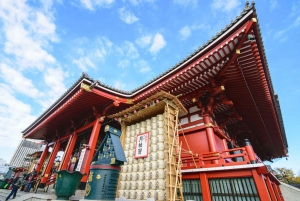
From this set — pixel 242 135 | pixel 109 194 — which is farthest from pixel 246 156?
pixel 242 135

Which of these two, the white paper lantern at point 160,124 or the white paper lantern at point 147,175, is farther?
the white paper lantern at point 160,124

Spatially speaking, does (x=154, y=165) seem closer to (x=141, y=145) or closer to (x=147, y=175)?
(x=147, y=175)

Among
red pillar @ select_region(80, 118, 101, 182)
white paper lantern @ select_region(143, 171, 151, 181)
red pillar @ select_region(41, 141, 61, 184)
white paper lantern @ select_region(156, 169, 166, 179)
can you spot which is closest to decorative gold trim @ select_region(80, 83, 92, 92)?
red pillar @ select_region(80, 118, 101, 182)

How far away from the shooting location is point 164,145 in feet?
19.9

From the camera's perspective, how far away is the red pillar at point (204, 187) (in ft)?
19.8

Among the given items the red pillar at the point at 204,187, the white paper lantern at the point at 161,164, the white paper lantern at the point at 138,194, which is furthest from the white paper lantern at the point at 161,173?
the red pillar at the point at 204,187

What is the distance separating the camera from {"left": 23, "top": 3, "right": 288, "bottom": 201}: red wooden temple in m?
5.72

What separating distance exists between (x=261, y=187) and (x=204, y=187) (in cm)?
200

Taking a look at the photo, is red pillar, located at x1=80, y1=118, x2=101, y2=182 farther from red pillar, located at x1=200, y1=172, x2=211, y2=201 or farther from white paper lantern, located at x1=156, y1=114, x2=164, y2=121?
red pillar, located at x1=200, y1=172, x2=211, y2=201

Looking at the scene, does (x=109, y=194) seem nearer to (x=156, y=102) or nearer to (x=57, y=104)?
(x=156, y=102)

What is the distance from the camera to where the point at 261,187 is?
5113 mm

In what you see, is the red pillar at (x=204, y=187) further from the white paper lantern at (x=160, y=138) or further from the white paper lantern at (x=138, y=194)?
the white paper lantern at (x=138, y=194)

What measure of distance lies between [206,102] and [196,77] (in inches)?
73.1

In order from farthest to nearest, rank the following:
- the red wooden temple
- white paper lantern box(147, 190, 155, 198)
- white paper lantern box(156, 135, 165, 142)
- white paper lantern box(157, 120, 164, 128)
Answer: white paper lantern box(157, 120, 164, 128)
white paper lantern box(156, 135, 165, 142)
the red wooden temple
white paper lantern box(147, 190, 155, 198)
